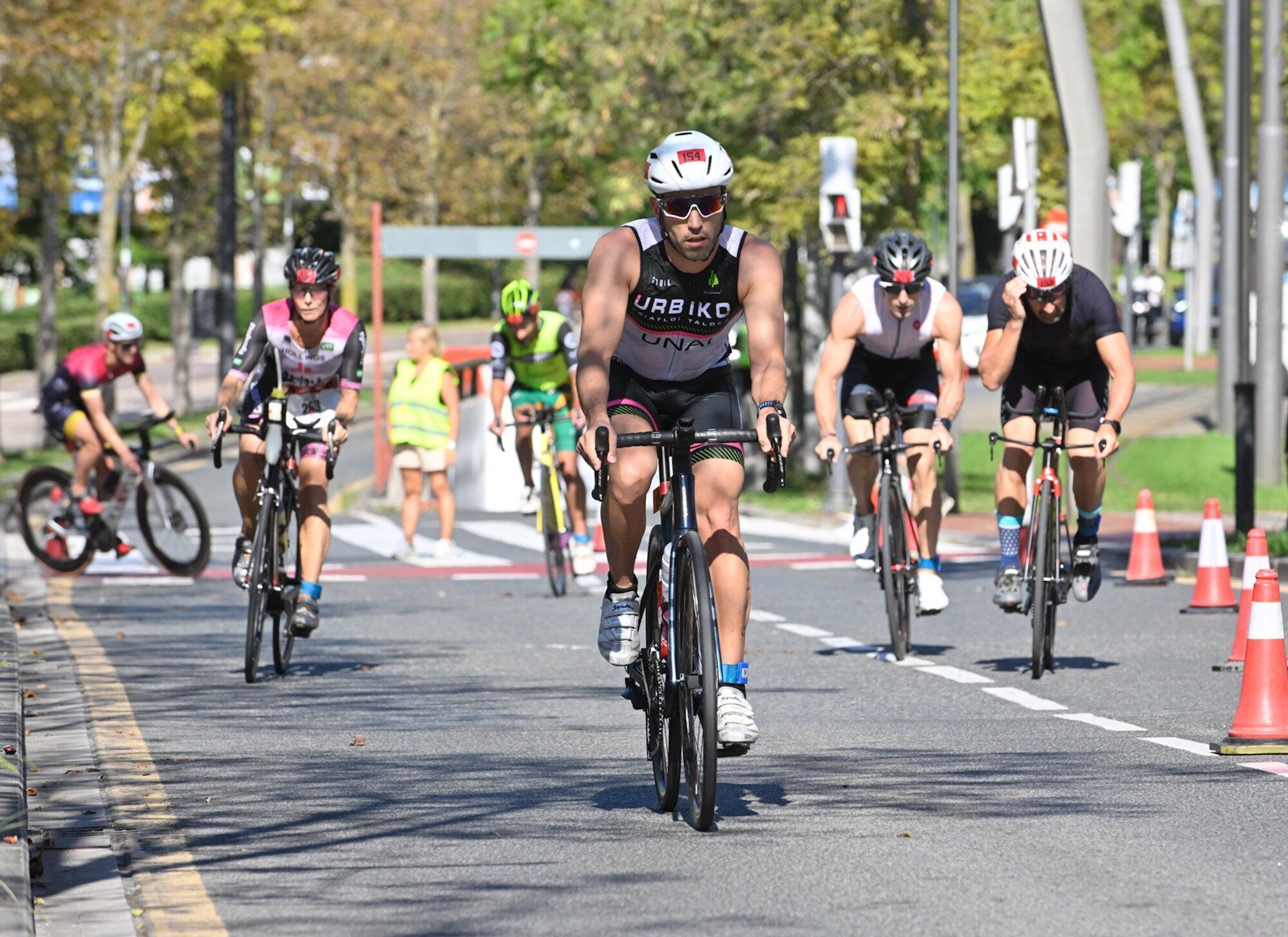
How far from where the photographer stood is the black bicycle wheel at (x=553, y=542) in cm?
1494

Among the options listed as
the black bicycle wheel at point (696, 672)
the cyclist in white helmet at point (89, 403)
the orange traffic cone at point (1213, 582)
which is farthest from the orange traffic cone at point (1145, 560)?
the black bicycle wheel at point (696, 672)

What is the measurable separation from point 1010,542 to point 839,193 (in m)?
11.6

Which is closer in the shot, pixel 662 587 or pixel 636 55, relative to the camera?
pixel 662 587

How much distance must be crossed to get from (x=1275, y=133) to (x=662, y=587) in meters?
20.5

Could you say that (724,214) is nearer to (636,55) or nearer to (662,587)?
(662,587)

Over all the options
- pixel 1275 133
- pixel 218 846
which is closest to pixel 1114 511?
pixel 1275 133

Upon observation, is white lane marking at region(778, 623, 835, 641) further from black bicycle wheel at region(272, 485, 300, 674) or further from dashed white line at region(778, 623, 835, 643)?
black bicycle wheel at region(272, 485, 300, 674)

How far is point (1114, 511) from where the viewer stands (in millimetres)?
21781

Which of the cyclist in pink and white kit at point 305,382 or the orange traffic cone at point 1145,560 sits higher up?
the cyclist in pink and white kit at point 305,382

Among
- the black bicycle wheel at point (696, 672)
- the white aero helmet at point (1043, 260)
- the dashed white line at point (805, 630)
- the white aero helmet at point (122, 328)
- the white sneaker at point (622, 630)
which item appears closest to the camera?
the black bicycle wheel at point (696, 672)

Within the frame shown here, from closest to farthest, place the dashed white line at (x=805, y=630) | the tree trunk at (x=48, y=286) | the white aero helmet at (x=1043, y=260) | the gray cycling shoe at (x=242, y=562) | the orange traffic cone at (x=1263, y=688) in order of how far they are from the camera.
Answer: the orange traffic cone at (x=1263, y=688), the white aero helmet at (x=1043, y=260), the gray cycling shoe at (x=242, y=562), the dashed white line at (x=805, y=630), the tree trunk at (x=48, y=286)

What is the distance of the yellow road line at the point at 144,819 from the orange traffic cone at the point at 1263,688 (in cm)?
364

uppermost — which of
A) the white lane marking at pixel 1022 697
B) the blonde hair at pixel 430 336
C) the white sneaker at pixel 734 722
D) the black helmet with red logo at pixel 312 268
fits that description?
the black helmet with red logo at pixel 312 268

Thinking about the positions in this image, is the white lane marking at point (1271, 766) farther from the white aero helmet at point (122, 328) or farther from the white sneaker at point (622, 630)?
the white aero helmet at point (122, 328)
